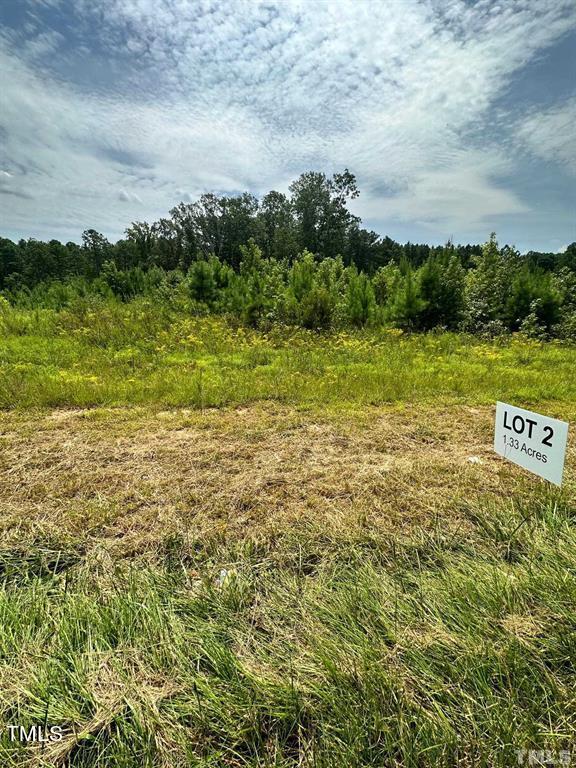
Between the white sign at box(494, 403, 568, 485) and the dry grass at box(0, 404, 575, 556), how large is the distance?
0.56 metres

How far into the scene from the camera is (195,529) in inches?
91.2

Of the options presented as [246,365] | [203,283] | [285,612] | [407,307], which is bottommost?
[285,612]

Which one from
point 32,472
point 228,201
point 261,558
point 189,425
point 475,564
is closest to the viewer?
point 475,564

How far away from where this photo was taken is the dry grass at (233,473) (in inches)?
93.4

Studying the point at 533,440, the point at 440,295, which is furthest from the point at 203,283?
the point at 533,440

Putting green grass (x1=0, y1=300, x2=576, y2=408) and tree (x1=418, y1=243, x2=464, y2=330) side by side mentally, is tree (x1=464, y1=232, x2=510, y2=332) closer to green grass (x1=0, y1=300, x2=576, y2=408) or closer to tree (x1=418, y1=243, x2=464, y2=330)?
tree (x1=418, y1=243, x2=464, y2=330)

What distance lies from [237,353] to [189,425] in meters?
3.73

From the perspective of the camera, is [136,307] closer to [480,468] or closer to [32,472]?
[32,472]

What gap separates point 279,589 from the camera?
5.93 feet

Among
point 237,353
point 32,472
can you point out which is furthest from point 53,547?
point 237,353

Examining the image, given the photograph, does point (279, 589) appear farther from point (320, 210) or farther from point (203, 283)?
point (320, 210)

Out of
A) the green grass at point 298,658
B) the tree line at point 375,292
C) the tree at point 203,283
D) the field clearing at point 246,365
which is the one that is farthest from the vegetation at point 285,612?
the tree at point 203,283

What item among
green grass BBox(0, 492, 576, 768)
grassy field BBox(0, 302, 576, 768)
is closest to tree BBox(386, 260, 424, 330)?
grassy field BBox(0, 302, 576, 768)

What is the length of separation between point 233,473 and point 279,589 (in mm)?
1311
